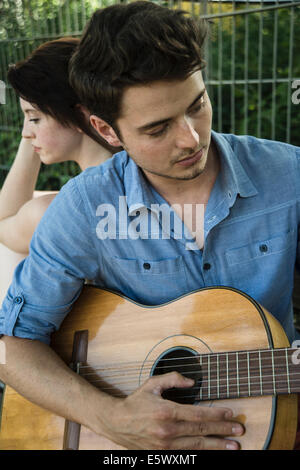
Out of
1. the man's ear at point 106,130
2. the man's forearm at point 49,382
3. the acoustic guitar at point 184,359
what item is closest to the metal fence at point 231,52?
the man's ear at point 106,130

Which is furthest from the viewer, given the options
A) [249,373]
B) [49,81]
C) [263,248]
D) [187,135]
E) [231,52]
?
[231,52]

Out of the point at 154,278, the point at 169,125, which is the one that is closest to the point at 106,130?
the point at 169,125

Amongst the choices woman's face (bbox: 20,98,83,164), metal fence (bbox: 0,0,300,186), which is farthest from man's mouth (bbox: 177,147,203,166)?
metal fence (bbox: 0,0,300,186)

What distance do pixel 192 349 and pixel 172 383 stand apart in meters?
0.12

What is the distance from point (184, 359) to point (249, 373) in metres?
0.22

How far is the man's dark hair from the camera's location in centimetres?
150

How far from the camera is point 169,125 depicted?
5.15 ft

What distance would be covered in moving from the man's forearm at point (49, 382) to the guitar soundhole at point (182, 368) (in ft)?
0.62

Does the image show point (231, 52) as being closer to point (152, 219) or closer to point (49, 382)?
point (152, 219)

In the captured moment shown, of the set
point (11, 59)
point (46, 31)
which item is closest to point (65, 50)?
point (46, 31)

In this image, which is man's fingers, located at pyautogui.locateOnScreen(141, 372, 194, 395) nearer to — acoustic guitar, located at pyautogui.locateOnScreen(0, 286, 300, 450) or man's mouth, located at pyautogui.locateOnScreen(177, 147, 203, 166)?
acoustic guitar, located at pyautogui.locateOnScreen(0, 286, 300, 450)

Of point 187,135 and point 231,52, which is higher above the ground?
point 231,52
